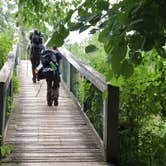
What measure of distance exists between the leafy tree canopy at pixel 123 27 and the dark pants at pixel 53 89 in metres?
7.55

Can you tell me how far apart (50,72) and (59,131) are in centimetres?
243

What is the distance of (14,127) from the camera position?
7660 mm

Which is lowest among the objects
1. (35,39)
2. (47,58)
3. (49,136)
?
(49,136)

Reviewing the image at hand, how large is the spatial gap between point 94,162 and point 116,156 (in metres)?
0.30

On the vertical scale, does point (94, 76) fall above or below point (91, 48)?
below

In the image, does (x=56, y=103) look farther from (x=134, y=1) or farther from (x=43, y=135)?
(x=134, y=1)

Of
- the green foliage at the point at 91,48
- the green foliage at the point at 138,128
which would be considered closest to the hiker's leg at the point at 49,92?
the green foliage at the point at 138,128

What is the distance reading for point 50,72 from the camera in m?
9.67

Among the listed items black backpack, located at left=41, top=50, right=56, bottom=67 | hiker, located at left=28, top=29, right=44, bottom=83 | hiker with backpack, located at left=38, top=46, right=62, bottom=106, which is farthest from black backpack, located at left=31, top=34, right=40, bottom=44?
black backpack, located at left=41, top=50, right=56, bottom=67

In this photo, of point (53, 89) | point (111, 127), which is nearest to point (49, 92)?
point (53, 89)

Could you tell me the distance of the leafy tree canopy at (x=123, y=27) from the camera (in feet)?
6.22

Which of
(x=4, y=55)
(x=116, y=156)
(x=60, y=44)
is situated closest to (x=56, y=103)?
(x=4, y=55)

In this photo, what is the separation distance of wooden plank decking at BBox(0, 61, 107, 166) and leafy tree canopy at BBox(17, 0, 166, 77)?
3.64 metres

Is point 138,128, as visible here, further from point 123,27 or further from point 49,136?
point 123,27
